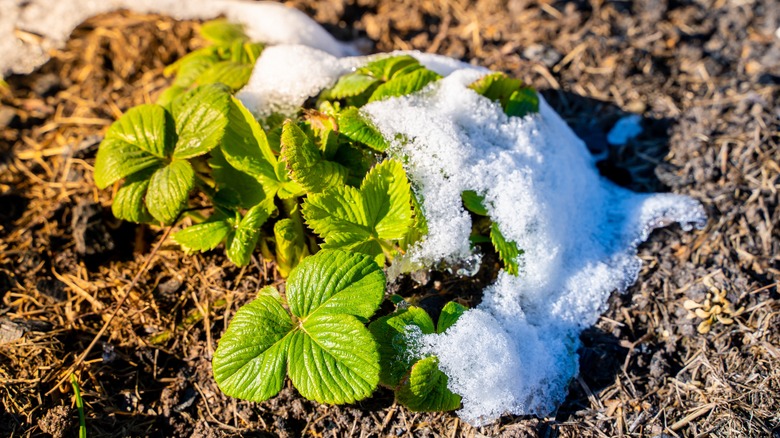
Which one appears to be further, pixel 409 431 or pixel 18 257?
pixel 18 257

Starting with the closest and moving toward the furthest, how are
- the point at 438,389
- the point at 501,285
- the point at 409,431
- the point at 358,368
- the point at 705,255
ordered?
the point at 358,368
the point at 438,389
the point at 409,431
the point at 501,285
the point at 705,255

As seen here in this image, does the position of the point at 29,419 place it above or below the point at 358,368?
below

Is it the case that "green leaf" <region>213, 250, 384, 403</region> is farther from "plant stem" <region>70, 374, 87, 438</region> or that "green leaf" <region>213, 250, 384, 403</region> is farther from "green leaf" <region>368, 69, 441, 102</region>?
"green leaf" <region>368, 69, 441, 102</region>

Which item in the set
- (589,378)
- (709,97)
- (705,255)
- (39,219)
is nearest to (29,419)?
(39,219)

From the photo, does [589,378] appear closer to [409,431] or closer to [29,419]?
[409,431]

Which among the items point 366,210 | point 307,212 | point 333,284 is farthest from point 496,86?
point 333,284

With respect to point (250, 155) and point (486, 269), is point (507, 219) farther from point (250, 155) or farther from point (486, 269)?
point (250, 155)

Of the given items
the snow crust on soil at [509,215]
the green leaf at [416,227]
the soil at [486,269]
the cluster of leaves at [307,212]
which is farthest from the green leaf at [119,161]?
the green leaf at [416,227]
